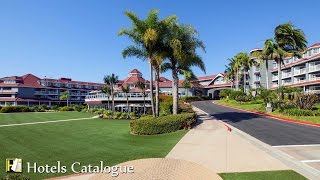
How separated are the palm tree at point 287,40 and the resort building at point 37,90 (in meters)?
89.3

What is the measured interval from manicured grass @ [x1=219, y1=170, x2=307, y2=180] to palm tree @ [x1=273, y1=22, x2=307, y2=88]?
31129 millimetres

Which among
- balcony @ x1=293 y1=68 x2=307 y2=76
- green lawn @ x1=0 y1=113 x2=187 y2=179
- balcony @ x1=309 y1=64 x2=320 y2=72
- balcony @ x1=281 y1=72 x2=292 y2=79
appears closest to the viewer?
green lawn @ x1=0 y1=113 x2=187 y2=179

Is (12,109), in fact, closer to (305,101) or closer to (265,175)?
(305,101)

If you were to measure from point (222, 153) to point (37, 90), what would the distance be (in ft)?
353

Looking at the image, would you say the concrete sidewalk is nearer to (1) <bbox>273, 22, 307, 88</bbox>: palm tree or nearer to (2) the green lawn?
(2) the green lawn

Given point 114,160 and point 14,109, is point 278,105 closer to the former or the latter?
point 114,160

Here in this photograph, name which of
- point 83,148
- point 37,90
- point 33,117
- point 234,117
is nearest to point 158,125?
point 83,148

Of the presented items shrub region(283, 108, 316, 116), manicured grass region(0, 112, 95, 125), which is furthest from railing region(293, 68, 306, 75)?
manicured grass region(0, 112, 95, 125)

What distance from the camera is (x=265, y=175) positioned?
13.0m

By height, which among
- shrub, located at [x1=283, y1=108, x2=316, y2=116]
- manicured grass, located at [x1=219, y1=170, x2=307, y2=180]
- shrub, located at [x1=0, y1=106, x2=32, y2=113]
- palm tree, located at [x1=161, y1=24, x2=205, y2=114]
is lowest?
manicured grass, located at [x1=219, y1=170, x2=307, y2=180]

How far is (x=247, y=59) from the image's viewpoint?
262ft

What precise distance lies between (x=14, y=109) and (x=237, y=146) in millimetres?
62851

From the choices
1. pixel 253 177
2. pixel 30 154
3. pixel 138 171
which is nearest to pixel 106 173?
pixel 138 171

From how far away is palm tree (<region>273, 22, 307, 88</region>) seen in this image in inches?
1668
